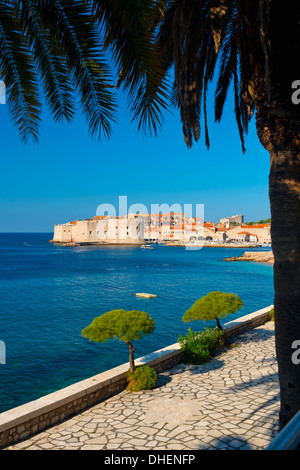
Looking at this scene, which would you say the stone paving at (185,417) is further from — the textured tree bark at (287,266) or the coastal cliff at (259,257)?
the coastal cliff at (259,257)

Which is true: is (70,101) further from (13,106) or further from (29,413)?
(29,413)

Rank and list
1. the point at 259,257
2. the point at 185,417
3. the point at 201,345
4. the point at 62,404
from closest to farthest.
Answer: the point at 185,417, the point at 62,404, the point at 201,345, the point at 259,257

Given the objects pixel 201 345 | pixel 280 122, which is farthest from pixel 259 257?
pixel 280 122

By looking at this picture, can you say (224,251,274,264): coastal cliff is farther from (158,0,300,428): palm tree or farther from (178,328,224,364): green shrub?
(158,0,300,428): palm tree

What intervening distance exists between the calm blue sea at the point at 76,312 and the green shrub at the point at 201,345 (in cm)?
581

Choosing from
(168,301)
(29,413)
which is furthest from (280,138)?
(168,301)

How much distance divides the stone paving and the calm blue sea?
604 centimetres

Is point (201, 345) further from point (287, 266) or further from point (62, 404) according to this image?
point (287, 266)

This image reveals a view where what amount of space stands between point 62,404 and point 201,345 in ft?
19.5

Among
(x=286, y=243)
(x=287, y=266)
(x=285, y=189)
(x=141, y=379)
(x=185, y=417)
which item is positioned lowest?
(x=185, y=417)

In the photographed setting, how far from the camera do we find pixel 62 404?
320 inches

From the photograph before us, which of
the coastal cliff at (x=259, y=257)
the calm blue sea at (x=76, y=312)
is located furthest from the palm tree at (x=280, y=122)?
the coastal cliff at (x=259, y=257)
